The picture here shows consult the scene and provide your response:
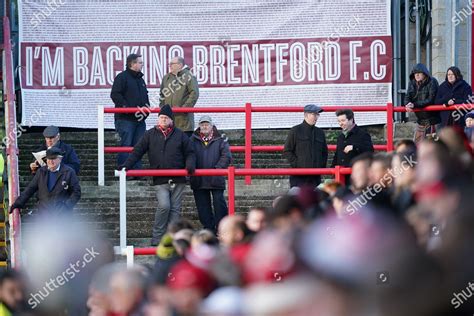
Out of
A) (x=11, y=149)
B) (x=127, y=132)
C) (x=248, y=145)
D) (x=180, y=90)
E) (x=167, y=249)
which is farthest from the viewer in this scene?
(x=180, y=90)

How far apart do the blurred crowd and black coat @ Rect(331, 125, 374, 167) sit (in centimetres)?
565

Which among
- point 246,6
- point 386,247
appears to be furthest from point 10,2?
point 386,247

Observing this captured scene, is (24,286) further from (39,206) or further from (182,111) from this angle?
(182,111)

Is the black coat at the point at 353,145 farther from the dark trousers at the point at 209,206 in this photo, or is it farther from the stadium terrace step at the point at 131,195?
the dark trousers at the point at 209,206

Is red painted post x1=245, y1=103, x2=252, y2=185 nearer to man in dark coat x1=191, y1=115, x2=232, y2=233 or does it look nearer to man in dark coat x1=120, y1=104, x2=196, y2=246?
man in dark coat x1=191, y1=115, x2=232, y2=233

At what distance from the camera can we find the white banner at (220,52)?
21000 mm

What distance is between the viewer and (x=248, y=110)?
18.7 metres

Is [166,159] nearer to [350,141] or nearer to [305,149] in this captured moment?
[305,149]

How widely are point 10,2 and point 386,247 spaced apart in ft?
49.9

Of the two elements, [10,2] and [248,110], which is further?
[10,2]

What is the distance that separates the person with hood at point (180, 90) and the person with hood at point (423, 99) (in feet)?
8.33

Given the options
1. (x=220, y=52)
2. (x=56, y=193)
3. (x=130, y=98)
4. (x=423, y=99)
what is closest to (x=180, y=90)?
(x=130, y=98)

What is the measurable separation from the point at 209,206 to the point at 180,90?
8.42 feet

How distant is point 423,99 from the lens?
1878cm
